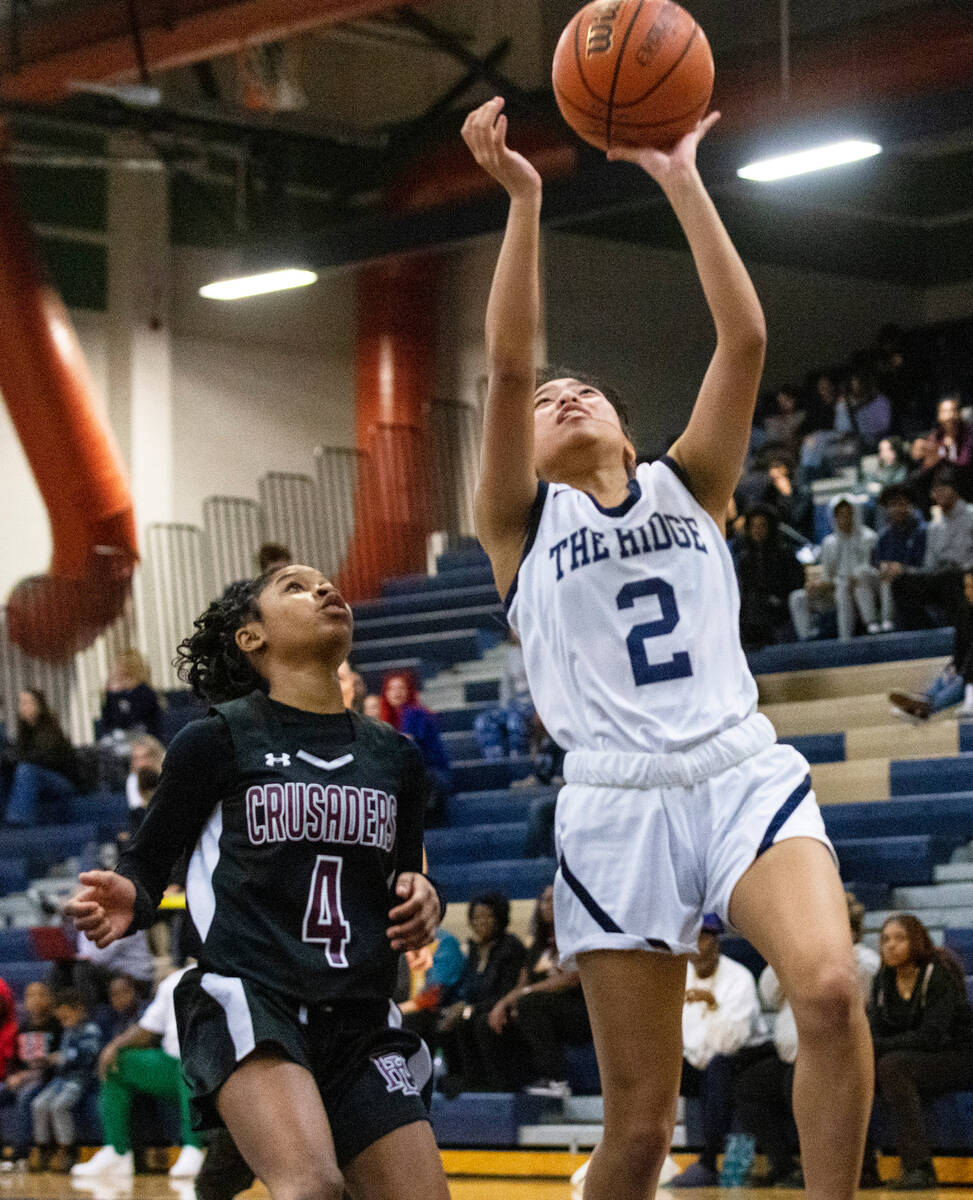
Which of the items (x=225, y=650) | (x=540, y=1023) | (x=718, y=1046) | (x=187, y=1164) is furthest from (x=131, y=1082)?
(x=225, y=650)

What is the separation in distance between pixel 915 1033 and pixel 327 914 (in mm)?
5586

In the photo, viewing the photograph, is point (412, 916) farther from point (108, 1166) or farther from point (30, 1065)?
point (30, 1065)

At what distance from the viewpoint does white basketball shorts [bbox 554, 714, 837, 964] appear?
12.2 ft

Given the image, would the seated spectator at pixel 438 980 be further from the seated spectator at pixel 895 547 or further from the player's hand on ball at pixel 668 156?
the player's hand on ball at pixel 668 156

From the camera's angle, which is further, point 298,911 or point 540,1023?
point 540,1023

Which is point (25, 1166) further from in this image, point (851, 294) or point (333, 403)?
point (851, 294)

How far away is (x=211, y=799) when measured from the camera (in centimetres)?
402

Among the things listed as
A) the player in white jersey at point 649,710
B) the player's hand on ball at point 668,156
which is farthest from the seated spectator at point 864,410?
the player in white jersey at point 649,710

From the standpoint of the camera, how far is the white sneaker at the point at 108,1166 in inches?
432

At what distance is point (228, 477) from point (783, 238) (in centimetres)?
614

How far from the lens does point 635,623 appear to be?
3.84 meters

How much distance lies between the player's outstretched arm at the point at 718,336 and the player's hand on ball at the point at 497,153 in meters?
0.27

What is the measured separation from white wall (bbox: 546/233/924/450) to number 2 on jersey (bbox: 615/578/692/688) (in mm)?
15475

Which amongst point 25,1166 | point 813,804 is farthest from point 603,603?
point 25,1166
